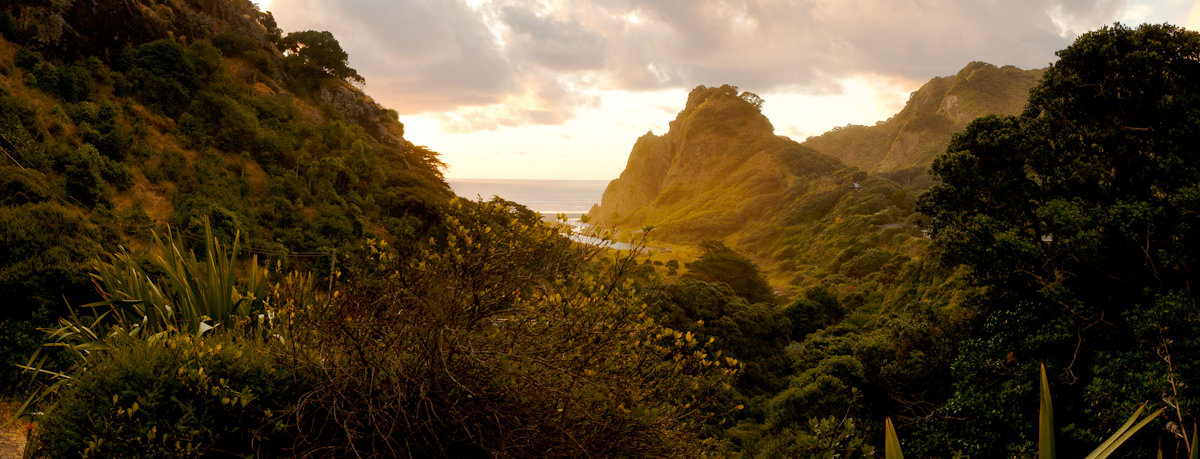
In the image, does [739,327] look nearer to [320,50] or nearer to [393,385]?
[393,385]

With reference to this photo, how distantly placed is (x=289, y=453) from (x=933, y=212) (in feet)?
44.5

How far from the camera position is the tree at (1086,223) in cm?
913

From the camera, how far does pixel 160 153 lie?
26.2m

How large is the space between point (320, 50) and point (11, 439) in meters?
41.5

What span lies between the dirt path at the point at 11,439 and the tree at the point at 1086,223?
49.1 feet

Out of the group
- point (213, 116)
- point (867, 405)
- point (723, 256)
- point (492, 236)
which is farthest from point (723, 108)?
point (492, 236)

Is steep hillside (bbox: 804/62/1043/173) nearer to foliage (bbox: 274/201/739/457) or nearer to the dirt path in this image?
foliage (bbox: 274/201/739/457)

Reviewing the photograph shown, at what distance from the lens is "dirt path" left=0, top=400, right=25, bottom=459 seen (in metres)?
7.23

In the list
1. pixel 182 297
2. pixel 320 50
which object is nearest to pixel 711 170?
pixel 320 50

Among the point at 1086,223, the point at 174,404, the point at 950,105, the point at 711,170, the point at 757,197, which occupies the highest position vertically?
the point at 950,105

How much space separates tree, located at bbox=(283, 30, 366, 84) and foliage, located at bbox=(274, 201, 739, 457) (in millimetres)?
45828

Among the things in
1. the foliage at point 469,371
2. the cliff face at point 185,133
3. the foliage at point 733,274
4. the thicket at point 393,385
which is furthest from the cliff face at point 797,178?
the thicket at point 393,385

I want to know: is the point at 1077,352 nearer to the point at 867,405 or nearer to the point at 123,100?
the point at 867,405

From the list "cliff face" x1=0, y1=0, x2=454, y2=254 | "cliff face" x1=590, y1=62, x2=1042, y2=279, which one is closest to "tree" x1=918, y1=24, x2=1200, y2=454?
"cliff face" x1=0, y1=0, x2=454, y2=254
